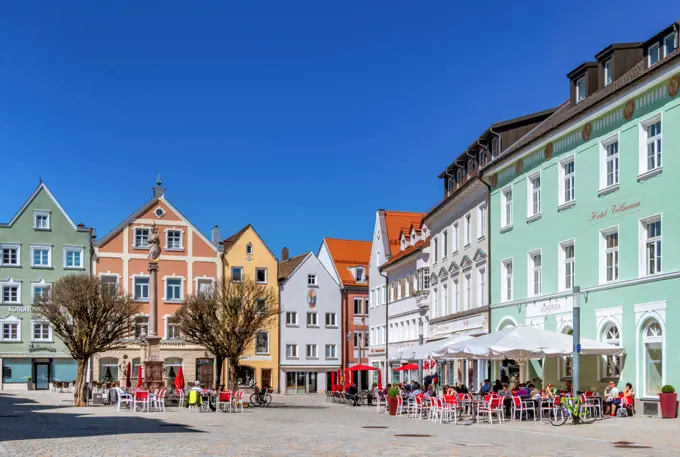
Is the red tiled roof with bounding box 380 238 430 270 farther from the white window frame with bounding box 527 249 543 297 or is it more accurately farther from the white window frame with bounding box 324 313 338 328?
the white window frame with bounding box 527 249 543 297

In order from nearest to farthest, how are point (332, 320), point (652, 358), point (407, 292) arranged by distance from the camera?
point (652, 358), point (407, 292), point (332, 320)

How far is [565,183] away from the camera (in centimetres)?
3553

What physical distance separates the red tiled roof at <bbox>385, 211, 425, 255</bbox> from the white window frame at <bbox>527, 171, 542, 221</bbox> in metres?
31.9

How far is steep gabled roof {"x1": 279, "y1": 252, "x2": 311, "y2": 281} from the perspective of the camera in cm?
8022

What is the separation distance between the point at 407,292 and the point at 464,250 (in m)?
15.8

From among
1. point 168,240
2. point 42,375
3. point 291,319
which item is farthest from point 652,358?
point 42,375

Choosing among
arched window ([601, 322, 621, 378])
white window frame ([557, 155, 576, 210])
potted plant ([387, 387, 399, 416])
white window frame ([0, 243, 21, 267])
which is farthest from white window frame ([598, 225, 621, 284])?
white window frame ([0, 243, 21, 267])

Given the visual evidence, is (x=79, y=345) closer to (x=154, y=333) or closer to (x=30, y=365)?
(x=154, y=333)

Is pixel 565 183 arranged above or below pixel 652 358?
A: above

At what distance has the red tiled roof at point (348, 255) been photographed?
273 feet

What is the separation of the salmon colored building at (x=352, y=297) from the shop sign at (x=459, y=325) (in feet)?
77.1


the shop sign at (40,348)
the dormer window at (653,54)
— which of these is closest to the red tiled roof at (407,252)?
the shop sign at (40,348)

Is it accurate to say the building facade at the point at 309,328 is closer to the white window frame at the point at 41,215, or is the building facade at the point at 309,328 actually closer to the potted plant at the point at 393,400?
the white window frame at the point at 41,215

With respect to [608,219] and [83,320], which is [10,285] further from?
[608,219]
